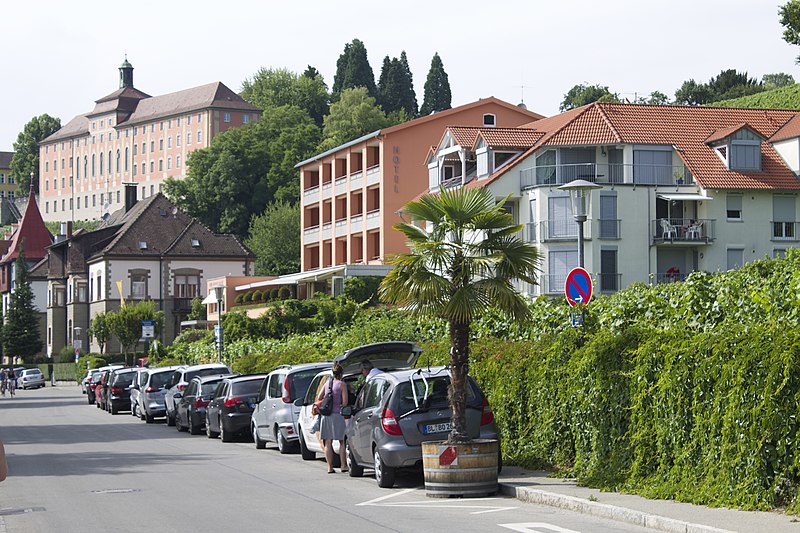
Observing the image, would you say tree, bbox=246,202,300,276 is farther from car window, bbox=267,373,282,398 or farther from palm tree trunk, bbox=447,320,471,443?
palm tree trunk, bbox=447,320,471,443

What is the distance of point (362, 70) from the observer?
161 meters

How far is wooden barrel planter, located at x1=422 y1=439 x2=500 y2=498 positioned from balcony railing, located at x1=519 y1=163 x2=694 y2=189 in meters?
46.8

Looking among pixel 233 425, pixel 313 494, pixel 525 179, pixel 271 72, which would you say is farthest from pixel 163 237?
pixel 313 494

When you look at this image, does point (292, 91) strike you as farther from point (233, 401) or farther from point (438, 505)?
point (438, 505)

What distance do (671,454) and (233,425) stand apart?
1621 cm

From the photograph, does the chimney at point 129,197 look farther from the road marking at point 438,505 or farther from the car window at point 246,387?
the road marking at point 438,505

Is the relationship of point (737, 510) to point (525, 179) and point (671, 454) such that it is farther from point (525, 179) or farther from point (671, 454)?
point (525, 179)

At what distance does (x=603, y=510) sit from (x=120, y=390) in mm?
36873

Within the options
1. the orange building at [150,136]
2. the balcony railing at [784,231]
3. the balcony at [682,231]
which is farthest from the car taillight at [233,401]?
the orange building at [150,136]

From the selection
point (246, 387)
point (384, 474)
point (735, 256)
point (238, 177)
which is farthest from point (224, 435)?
point (238, 177)

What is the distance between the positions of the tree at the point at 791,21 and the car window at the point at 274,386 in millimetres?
32755

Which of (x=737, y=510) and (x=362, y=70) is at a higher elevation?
(x=362, y=70)

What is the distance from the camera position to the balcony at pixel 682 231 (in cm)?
6172

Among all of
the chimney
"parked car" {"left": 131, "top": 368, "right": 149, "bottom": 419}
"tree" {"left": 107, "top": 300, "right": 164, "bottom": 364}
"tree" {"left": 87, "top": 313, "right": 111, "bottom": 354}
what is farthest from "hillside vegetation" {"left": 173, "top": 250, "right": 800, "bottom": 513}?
the chimney
